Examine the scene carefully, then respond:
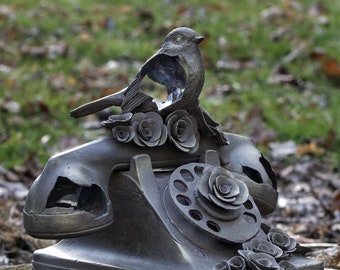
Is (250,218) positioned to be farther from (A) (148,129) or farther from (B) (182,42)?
(B) (182,42)

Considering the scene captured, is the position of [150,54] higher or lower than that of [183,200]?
lower

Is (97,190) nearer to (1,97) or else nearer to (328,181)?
(328,181)

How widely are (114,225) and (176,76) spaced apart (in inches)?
18.7

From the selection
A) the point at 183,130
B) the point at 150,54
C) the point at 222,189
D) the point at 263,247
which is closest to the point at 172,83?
the point at 183,130

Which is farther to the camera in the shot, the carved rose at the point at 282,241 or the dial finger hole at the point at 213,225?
the carved rose at the point at 282,241

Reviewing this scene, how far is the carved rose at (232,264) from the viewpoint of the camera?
270 cm

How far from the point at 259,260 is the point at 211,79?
4567 mm

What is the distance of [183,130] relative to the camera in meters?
2.96

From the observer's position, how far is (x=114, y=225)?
2.88m

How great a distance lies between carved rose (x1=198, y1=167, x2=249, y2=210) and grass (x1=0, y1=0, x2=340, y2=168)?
9.68ft

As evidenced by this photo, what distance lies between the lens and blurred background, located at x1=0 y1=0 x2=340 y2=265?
553 cm

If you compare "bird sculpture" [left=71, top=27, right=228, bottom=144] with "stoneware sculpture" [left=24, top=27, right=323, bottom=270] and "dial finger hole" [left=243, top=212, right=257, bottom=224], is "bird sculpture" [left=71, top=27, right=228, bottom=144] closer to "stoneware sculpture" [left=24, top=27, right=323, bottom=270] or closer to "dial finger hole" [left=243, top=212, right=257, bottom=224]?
"stoneware sculpture" [left=24, top=27, right=323, bottom=270]

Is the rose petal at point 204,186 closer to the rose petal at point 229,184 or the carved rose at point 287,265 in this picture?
the rose petal at point 229,184

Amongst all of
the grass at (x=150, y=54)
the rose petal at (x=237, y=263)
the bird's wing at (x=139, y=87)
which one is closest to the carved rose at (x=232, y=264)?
the rose petal at (x=237, y=263)
